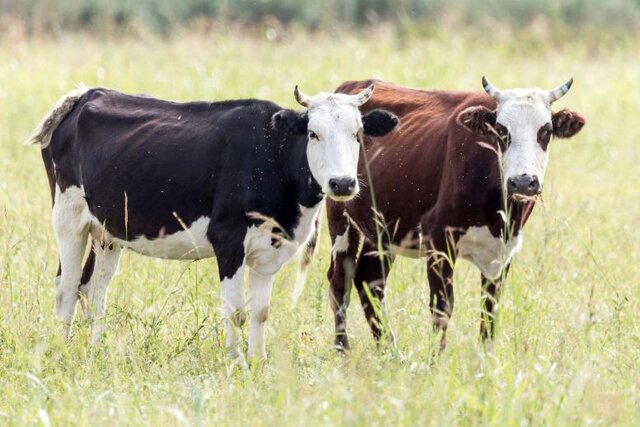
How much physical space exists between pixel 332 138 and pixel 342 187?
0.42 meters

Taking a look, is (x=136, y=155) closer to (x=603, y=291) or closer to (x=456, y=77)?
(x=603, y=291)

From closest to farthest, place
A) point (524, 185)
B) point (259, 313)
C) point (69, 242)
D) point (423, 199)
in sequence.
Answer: point (524, 185) → point (259, 313) → point (423, 199) → point (69, 242)

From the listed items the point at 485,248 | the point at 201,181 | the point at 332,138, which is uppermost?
the point at 332,138

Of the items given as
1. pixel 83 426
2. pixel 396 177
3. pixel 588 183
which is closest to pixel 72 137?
pixel 396 177

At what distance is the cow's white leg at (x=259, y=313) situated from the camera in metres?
8.25

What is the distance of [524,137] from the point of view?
8.01 m

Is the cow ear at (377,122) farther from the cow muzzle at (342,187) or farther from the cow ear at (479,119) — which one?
the cow muzzle at (342,187)

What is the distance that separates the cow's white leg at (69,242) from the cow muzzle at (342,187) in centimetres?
198

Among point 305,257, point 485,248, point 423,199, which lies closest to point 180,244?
point 305,257

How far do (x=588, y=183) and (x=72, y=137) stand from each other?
802 centimetres

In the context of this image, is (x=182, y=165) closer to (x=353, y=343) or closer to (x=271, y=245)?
(x=271, y=245)

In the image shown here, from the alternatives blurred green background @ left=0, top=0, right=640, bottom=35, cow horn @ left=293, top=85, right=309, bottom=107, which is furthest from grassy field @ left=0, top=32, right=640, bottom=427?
blurred green background @ left=0, top=0, right=640, bottom=35

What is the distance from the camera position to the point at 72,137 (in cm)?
895

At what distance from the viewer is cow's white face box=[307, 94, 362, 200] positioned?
25.4 feet
